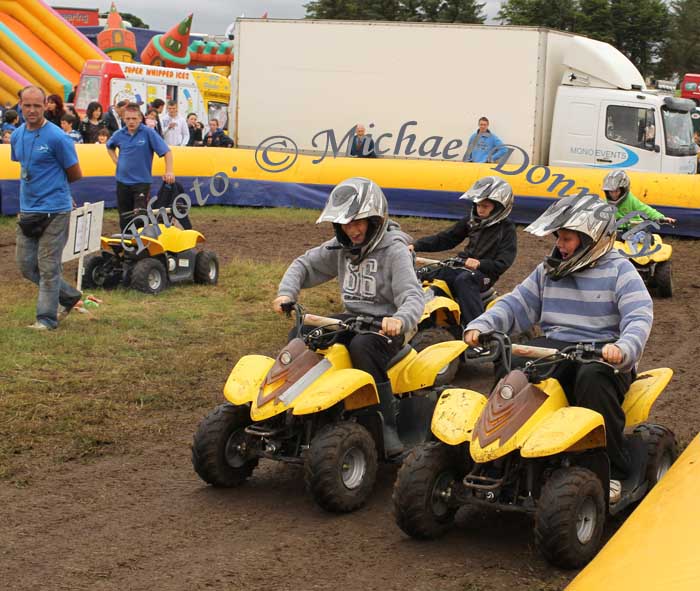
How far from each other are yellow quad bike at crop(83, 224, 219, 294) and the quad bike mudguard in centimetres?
725

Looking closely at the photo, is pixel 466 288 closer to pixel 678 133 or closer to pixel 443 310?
pixel 443 310

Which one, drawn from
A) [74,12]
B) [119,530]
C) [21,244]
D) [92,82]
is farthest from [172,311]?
[74,12]

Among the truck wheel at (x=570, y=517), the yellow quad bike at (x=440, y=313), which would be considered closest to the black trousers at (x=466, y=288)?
the yellow quad bike at (x=440, y=313)

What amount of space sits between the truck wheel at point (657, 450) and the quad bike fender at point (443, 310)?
127 inches

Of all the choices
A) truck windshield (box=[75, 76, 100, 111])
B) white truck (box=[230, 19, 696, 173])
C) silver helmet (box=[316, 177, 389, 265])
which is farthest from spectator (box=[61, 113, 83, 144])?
silver helmet (box=[316, 177, 389, 265])

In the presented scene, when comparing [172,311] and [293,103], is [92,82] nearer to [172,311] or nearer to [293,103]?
[293,103]

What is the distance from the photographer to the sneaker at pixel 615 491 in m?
5.40

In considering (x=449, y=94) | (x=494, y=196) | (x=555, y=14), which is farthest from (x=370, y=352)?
(x=555, y=14)

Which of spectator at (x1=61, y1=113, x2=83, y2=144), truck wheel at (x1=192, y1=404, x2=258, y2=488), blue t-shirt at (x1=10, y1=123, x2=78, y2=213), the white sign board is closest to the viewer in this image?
truck wheel at (x1=192, y1=404, x2=258, y2=488)

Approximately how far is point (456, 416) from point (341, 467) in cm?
72

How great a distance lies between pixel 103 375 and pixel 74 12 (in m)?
57.0

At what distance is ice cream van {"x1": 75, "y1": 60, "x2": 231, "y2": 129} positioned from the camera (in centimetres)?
2733

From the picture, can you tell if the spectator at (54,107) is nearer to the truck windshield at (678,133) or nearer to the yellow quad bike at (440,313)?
the yellow quad bike at (440,313)

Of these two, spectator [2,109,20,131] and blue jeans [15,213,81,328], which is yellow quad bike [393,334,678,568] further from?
spectator [2,109,20,131]
